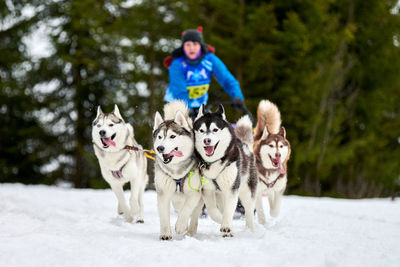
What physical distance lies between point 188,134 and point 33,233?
1.61 m

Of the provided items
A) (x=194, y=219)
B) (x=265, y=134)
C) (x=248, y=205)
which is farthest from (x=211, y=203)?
(x=265, y=134)

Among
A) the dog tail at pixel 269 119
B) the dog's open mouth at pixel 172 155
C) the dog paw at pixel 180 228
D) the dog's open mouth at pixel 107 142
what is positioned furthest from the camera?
the dog tail at pixel 269 119

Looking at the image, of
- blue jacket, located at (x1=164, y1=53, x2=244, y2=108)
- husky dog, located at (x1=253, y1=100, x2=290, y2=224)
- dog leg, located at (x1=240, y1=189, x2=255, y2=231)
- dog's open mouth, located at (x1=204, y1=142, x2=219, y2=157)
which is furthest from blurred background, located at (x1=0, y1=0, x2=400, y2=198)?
dog's open mouth, located at (x1=204, y1=142, x2=219, y2=157)

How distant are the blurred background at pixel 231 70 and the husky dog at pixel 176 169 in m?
7.53

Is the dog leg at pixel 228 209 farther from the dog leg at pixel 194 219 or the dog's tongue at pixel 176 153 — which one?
the dog's tongue at pixel 176 153

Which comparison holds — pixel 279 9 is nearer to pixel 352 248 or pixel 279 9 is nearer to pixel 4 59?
pixel 4 59

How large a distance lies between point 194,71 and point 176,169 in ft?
6.25

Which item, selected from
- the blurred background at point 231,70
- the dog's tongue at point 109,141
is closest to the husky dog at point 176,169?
the dog's tongue at point 109,141

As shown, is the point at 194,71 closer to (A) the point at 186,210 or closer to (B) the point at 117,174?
(B) the point at 117,174

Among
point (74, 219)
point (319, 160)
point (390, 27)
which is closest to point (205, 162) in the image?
point (74, 219)

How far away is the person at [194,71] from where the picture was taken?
4.86m

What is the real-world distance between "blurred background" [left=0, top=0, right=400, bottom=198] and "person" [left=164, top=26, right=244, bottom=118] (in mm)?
5992

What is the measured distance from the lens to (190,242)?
3.24 metres

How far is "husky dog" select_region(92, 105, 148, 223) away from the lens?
4328 millimetres
